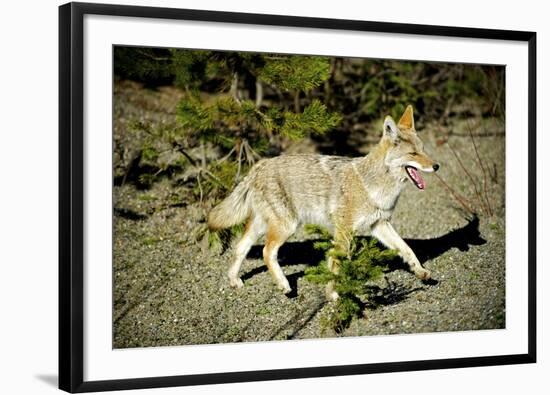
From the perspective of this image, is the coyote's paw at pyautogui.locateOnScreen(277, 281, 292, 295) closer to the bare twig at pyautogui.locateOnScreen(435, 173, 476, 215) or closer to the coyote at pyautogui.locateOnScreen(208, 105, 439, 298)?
the coyote at pyautogui.locateOnScreen(208, 105, 439, 298)

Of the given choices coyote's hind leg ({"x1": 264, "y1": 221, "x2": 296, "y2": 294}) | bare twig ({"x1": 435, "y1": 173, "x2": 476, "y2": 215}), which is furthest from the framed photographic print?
bare twig ({"x1": 435, "y1": 173, "x2": 476, "y2": 215})

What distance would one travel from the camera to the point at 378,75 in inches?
430

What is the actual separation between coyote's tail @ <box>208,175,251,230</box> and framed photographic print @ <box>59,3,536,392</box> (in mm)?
20

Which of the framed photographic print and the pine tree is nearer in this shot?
the framed photographic print

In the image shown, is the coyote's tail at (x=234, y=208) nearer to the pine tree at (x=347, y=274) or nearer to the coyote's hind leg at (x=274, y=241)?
the coyote's hind leg at (x=274, y=241)

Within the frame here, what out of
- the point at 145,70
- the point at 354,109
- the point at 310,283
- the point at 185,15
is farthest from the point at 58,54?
the point at 354,109

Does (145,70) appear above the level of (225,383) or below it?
above

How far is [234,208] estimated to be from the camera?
765 centimetres

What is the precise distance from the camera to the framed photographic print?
5.97 meters

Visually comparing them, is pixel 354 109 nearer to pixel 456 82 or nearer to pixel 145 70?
pixel 456 82

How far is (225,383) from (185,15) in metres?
2.74

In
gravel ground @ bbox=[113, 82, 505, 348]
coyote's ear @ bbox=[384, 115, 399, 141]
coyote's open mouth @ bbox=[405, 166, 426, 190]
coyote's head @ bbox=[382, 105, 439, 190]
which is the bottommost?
gravel ground @ bbox=[113, 82, 505, 348]

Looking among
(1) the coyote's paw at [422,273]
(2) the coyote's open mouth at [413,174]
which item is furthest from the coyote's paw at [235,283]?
(2) the coyote's open mouth at [413,174]

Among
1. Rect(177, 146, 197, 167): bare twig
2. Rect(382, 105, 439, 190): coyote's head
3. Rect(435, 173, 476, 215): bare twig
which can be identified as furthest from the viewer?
Rect(435, 173, 476, 215): bare twig
